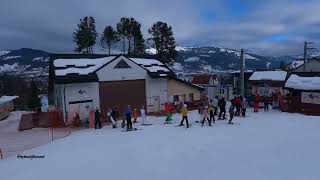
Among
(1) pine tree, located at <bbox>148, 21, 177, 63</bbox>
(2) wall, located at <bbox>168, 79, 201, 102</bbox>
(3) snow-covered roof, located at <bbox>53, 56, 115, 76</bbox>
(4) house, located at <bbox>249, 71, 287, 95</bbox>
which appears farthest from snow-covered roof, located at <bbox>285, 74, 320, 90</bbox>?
(1) pine tree, located at <bbox>148, 21, 177, 63</bbox>

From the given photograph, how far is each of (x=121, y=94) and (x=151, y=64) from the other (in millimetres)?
6742

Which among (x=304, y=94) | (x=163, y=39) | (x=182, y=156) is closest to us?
(x=182, y=156)

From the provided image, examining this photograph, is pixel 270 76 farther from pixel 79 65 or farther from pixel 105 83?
pixel 79 65

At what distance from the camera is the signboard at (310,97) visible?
32331 millimetres

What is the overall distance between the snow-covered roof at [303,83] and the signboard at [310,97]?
55 centimetres

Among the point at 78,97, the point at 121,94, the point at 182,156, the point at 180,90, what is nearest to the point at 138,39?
the point at 180,90

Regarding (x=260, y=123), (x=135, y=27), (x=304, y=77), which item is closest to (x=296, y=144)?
(x=260, y=123)

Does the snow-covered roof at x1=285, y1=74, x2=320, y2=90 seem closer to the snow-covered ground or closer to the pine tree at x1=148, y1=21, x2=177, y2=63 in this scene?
the snow-covered ground

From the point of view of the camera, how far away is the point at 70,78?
32.3m

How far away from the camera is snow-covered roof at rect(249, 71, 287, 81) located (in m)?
60.1

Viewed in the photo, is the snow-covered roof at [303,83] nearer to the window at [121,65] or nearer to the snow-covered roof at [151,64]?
the snow-covered roof at [151,64]

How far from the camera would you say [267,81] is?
61969 millimetres

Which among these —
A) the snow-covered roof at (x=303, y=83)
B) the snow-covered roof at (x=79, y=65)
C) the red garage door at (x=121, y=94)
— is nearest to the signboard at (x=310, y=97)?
the snow-covered roof at (x=303, y=83)

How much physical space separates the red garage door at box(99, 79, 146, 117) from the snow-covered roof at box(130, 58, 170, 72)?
Result: 90.7 inches
